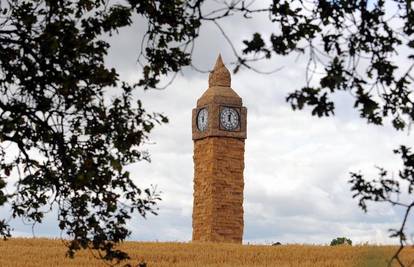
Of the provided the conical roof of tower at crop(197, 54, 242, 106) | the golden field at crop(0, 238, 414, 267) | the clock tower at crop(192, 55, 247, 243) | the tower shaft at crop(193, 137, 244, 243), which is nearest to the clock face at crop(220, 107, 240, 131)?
the clock tower at crop(192, 55, 247, 243)

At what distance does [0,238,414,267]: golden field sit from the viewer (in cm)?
2803

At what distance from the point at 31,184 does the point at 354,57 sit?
17.2ft

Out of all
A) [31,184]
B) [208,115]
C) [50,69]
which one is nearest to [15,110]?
[50,69]

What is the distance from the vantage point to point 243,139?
141ft

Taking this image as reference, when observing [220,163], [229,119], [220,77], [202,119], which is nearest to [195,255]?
[220,163]

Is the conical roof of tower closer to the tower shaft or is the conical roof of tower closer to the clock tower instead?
the clock tower

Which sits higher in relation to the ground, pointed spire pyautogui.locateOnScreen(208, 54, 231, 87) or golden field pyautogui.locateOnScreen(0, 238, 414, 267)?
pointed spire pyautogui.locateOnScreen(208, 54, 231, 87)

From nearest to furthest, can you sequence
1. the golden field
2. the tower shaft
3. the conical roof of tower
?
the golden field
the tower shaft
the conical roof of tower

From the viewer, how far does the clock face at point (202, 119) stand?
140 ft

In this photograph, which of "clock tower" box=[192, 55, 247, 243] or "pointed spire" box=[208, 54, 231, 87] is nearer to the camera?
"clock tower" box=[192, 55, 247, 243]

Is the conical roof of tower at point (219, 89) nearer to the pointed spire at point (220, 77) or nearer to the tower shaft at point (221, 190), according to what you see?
the pointed spire at point (220, 77)

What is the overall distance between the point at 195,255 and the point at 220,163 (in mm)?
11864

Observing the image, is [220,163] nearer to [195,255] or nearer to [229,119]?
[229,119]

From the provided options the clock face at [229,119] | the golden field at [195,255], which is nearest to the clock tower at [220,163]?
the clock face at [229,119]
